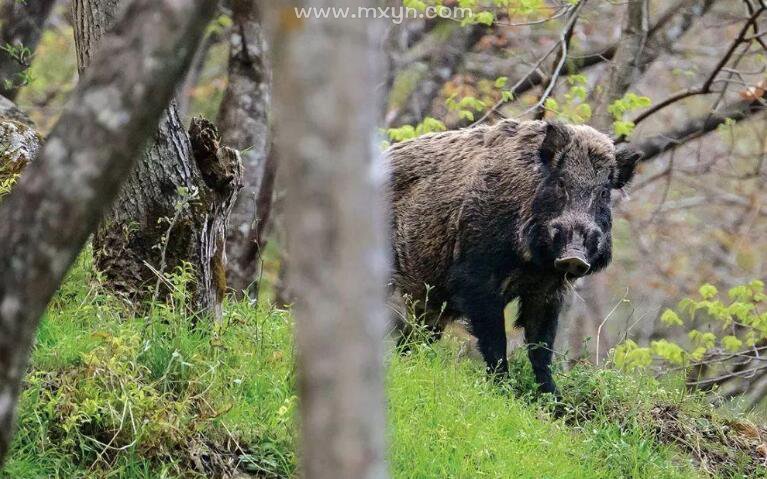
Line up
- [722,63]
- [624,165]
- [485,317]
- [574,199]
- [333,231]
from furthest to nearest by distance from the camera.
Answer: [722,63], [624,165], [485,317], [574,199], [333,231]

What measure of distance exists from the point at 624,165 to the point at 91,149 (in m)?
5.33

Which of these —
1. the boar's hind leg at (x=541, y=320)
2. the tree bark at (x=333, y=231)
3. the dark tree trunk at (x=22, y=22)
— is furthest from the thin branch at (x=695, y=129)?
the tree bark at (x=333, y=231)

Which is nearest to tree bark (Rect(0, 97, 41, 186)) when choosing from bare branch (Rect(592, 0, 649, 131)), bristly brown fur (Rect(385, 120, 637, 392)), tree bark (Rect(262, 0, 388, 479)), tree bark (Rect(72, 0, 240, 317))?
tree bark (Rect(72, 0, 240, 317))


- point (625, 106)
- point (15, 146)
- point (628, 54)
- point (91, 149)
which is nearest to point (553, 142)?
point (625, 106)

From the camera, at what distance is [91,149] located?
10.2 feet

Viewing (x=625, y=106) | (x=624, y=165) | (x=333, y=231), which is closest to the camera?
(x=333, y=231)

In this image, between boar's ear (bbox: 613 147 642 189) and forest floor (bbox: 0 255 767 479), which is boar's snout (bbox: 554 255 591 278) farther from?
boar's ear (bbox: 613 147 642 189)

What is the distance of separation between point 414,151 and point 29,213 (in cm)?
565

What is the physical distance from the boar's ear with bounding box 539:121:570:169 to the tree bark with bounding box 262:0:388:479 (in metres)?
5.29

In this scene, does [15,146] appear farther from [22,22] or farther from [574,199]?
[574,199]

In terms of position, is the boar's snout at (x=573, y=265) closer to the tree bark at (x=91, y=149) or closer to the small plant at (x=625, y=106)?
the small plant at (x=625, y=106)

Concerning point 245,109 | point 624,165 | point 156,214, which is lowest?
point 245,109

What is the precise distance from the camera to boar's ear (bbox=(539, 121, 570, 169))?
7.56m

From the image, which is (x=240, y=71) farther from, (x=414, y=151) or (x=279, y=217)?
(x=279, y=217)
